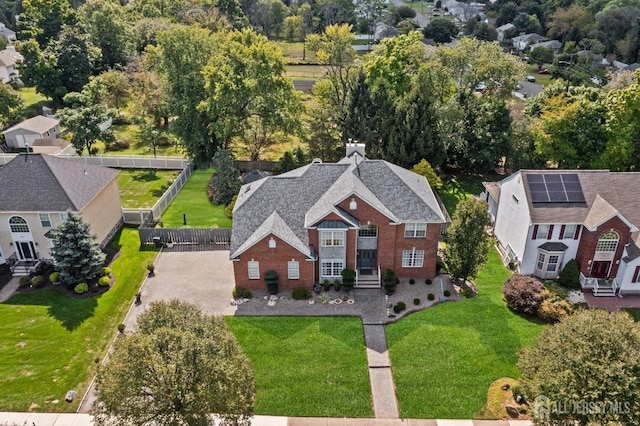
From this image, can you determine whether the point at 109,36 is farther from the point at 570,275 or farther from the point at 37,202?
the point at 570,275

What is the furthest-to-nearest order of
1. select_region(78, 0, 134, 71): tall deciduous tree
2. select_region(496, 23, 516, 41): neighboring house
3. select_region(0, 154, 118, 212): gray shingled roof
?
select_region(496, 23, 516, 41): neighboring house
select_region(78, 0, 134, 71): tall deciduous tree
select_region(0, 154, 118, 212): gray shingled roof

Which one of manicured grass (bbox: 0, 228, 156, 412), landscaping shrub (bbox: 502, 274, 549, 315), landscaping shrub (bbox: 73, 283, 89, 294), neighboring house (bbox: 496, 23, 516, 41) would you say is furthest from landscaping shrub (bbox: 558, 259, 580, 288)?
neighboring house (bbox: 496, 23, 516, 41)

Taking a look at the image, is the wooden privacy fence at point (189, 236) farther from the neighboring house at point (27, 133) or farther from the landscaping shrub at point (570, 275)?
the neighboring house at point (27, 133)

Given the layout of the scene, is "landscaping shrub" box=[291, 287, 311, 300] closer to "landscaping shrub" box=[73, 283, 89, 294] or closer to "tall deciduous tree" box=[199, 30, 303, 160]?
"landscaping shrub" box=[73, 283, 89, 294]

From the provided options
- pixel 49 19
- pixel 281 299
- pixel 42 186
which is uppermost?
pixel 49 19

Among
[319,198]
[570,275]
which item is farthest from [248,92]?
[570,275]

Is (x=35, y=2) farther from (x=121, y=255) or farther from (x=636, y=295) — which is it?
(x=636, y=295)
